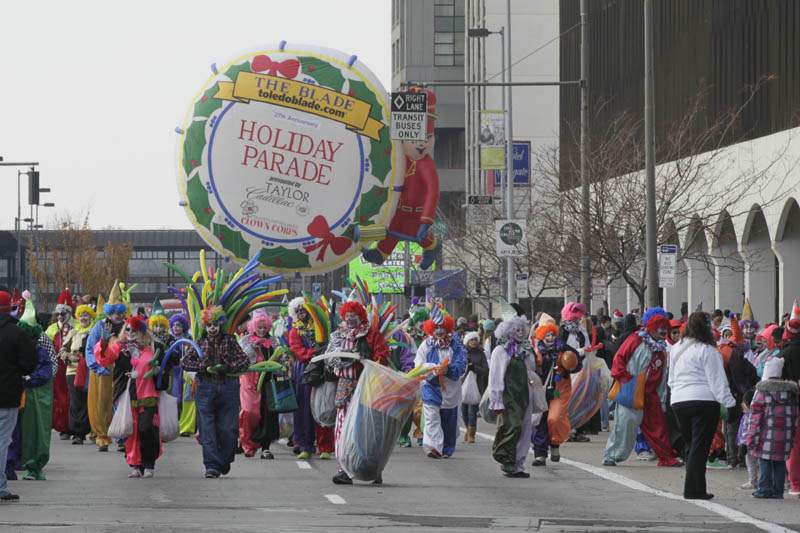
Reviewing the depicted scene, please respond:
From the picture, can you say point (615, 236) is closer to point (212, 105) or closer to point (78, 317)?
point (212, 105)

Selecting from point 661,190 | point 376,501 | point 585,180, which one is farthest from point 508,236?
point 376,501

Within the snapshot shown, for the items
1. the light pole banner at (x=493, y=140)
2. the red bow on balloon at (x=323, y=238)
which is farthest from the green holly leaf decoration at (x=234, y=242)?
the light pole banner at (x=493, y=140)

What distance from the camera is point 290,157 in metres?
25.9

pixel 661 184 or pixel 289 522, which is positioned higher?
pixel 661 184

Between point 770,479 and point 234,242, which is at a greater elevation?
point 234,242

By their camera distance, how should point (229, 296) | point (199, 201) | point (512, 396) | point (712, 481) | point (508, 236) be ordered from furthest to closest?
point (508, 236) < point (199, 201) < point (512, 396) < point (229, 296) < point (712, 481)

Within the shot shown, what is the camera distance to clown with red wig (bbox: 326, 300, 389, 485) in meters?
18.4

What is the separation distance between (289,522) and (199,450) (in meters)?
9.88

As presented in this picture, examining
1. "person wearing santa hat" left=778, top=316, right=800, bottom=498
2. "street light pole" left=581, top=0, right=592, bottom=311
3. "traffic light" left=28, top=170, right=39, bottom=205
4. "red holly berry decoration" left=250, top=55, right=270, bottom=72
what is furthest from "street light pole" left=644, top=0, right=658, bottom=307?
"traffic light" left=28, top=170, right=39, bottom=205

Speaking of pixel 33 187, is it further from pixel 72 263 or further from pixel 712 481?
pixel 72 263

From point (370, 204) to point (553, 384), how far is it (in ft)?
19.5

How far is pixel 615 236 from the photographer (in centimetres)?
3675

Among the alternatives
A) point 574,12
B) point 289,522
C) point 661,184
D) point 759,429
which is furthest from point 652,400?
point 574,12

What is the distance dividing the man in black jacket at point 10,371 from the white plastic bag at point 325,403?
492 centimetres
